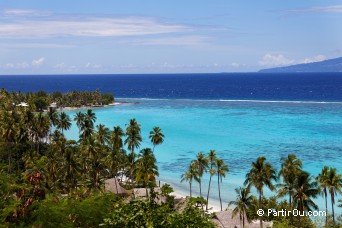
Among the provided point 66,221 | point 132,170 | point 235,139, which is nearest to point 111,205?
point 66,221

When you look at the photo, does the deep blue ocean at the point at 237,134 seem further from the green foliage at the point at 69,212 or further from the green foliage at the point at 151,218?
the green foliage at the point at 151,218

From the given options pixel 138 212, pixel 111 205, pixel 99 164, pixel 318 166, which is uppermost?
pixel 138 212

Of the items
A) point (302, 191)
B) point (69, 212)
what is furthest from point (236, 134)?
point (69, 212)

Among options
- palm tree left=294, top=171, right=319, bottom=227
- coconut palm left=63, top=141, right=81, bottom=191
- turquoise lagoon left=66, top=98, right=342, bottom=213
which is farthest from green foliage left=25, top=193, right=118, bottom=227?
turquoise lagoon left=66, top=98, right=342, bottom=213

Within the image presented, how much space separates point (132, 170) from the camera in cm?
5291

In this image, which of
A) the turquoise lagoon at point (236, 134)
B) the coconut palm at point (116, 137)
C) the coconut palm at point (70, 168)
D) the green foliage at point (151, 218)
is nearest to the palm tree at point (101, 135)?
the coconut palm at point (116, 137)

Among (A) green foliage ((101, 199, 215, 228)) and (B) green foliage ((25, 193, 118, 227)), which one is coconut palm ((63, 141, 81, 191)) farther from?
(A) green foliage ((101, 199, 215, 228))

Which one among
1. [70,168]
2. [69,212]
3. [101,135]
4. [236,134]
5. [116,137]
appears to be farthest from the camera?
[236,134]

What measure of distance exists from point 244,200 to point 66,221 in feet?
90.7

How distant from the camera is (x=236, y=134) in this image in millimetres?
107562

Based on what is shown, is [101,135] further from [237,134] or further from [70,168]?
[237,134]

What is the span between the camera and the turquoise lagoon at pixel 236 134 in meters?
75.2

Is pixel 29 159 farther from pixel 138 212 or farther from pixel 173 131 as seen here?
pixel 173 131

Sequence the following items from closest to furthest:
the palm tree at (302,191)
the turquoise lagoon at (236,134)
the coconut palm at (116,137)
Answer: the palm tree at (302,191) < the coconut palm at (116,137) < the turquoise lagoon at (236,134)
